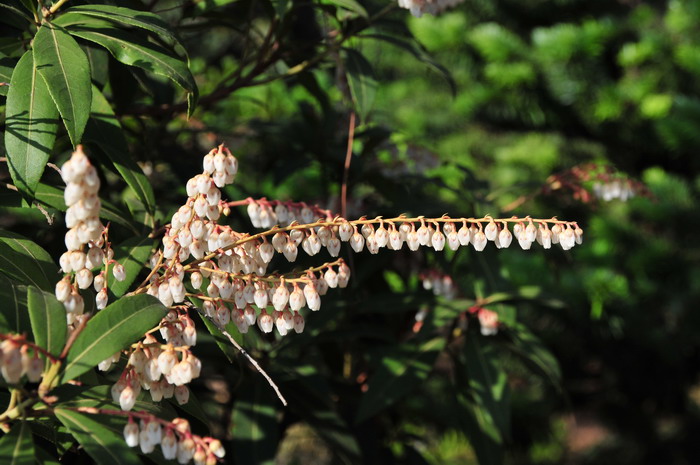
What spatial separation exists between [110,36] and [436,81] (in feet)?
12.1

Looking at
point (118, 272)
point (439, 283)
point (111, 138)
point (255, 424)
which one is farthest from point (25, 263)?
point (439, 283)

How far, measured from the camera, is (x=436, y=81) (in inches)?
188

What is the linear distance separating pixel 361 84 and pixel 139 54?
0.57 metres

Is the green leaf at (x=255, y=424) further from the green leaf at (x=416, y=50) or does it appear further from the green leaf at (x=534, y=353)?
the green leaf at (x=416, y=50)

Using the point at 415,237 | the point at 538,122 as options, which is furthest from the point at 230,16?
the point at 538,122

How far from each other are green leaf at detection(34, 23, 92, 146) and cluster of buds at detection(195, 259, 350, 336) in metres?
0.28

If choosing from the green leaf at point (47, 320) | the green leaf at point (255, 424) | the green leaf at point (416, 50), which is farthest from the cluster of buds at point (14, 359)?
the green leaf at point (416, 50)

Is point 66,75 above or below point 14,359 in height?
above

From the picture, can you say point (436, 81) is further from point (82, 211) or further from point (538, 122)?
point (82, 211)

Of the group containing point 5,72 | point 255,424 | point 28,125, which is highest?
point 5,72

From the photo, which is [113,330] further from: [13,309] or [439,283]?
[439,283]

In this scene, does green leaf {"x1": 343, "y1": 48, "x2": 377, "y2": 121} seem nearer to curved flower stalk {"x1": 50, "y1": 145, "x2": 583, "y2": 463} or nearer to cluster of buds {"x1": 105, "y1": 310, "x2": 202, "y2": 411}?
curved flower stalk {"x1": 50, "y1": 145, "x2": 583, "y2": 463}

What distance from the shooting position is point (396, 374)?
1.82 meters

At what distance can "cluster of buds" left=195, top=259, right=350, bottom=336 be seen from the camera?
107cm
